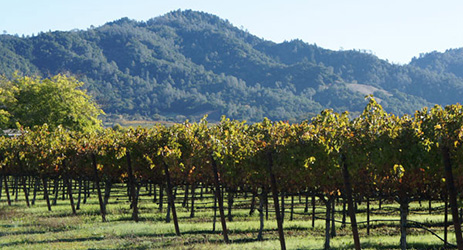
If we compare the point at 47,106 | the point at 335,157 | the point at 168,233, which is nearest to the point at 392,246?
the point at 335,157

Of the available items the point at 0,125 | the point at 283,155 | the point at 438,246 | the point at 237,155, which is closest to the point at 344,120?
the point at 283,155

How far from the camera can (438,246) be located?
661 inches

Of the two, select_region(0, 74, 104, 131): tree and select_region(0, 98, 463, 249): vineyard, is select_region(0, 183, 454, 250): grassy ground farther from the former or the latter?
select_region(0, 74, 104, 131): tree

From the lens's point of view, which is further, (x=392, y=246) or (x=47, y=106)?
(x=47, y=106)

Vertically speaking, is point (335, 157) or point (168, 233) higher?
point (335, 157)

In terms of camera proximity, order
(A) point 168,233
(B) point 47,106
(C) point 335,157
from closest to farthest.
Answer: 1. (C) point 335,157
2. (A) point 168,233
3. (B) point 47,106

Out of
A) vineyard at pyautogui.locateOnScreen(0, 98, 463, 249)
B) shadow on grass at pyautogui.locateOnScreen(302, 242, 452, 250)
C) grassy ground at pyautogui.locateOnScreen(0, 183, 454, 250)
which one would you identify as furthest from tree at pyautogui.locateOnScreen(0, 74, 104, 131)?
shadow on grass at pyautogui.locateOnScreen(302, 242, 452, 250)

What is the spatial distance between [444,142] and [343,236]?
403 inches

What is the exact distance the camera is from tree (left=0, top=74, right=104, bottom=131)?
47.4 metres

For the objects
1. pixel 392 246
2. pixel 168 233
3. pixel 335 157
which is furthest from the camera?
pixel 168 233

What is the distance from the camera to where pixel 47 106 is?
47.7 metres

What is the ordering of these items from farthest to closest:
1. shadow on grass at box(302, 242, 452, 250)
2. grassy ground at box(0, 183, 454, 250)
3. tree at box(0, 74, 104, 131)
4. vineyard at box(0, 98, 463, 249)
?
tree at box(0, 74, 104, 131), grassy ground at box(0, 183, 454, 250), shadow on grass at box(302, 242, 452, 250), vineyard at box(0, 98, 463, 249)

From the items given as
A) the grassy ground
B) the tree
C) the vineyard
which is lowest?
the grassy ground

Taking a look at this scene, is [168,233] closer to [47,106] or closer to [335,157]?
[335,157]
